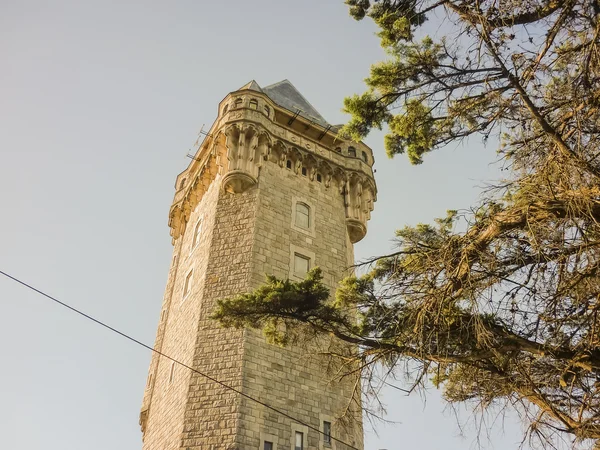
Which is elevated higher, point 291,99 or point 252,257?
point 291,99

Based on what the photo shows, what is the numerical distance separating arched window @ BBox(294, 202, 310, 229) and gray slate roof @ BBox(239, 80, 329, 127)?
4.84m

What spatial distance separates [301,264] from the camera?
1941 centimetres

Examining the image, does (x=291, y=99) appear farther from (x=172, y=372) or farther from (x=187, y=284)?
(x=172, y=372)

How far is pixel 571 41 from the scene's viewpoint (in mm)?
7914

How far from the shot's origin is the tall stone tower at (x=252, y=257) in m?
15.7

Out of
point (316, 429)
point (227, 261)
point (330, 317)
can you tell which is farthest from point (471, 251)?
point (227, 261)

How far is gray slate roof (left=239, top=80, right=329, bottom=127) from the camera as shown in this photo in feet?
81.1

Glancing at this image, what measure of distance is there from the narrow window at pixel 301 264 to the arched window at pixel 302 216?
1182 millimetres

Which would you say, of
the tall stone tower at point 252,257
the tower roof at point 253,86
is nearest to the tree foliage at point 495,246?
the tall stone tower at point 252,257

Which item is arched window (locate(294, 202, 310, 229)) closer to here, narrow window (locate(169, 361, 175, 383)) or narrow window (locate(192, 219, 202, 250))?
narrow window (locate(192, 219, 202, 250))

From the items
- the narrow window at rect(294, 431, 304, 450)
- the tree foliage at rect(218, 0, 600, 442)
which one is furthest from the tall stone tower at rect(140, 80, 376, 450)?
the tree foliage at rect(218, 0, 600, 442)

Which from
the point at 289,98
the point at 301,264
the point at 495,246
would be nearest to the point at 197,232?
the point at 301,264

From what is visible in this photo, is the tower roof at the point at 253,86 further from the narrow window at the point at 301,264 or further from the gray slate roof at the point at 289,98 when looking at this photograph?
the narrow window at the point at 301,264

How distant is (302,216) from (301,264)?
76.6 inches
